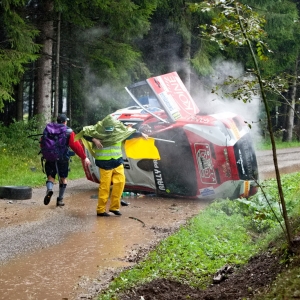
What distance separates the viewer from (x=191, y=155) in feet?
37.6

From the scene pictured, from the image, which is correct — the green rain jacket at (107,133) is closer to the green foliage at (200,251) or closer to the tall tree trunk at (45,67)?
the green foliage at (200,251)

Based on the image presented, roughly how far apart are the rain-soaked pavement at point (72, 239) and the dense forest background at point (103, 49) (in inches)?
172

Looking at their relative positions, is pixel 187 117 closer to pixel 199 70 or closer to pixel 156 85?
pixel 156 85

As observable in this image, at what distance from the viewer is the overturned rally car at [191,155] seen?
11.2 meters

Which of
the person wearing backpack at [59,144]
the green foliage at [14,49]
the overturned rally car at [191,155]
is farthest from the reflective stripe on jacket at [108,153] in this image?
the green foliage at [14,49]

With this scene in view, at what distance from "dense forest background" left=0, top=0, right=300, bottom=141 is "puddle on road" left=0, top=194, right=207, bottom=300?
4.82m

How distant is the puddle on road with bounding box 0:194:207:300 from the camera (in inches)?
239

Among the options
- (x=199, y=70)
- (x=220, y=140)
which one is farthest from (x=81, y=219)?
(x=199, y=70)

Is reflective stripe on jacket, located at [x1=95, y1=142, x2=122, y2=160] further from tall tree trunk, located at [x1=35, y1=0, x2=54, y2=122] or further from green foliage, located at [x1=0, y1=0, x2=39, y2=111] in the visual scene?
Result: tall tree trunk, located at [x1=35, y1=0, x2=54, y2=122]

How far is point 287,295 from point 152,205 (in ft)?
24.3

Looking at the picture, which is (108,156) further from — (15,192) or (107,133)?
(15,192)

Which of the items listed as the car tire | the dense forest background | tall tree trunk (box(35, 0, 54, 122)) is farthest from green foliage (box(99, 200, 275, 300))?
tall tree trunk (box(35, 0, 54, 122))

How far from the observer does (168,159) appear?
38.3 ft

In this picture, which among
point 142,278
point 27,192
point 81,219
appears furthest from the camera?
point 27,192
